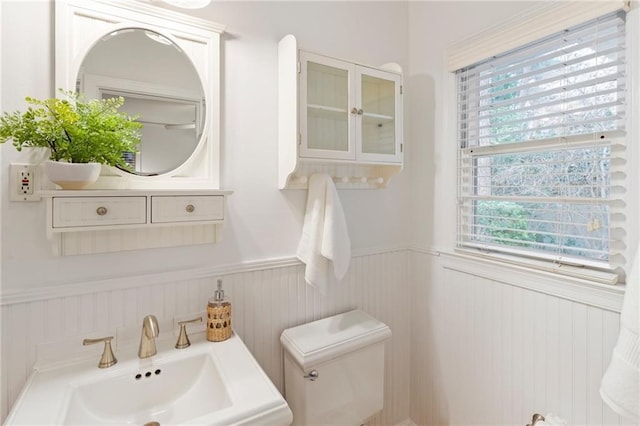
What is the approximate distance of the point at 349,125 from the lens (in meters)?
1.40

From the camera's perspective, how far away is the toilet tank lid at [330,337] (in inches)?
50.2

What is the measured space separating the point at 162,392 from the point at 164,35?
48.6 inches

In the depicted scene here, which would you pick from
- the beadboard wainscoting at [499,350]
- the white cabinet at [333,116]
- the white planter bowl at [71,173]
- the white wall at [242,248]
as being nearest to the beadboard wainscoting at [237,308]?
the white wall at [242,248]

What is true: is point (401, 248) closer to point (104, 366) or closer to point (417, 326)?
point (417, 326)

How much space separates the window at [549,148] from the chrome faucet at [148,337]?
4.56 feet

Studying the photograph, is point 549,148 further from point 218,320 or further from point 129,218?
point 129,218

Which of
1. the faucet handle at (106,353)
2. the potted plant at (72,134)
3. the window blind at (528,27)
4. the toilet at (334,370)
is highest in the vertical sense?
the window blind at (528,27)

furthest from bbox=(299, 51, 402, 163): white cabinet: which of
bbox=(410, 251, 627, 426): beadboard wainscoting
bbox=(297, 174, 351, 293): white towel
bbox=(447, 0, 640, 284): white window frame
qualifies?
bbox=(410, 251, 627, 426): beadboard wainscoting

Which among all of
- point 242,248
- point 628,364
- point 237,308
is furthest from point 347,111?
point 628,364

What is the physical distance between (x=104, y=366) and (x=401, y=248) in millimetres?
1446

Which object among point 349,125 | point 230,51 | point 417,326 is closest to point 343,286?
point 417,326

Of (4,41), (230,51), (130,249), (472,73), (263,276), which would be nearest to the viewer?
(4,41)

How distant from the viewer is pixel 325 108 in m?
1.36

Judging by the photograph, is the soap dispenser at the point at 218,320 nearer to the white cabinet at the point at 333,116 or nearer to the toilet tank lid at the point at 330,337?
the toilet tank lid at the point at 330,337
